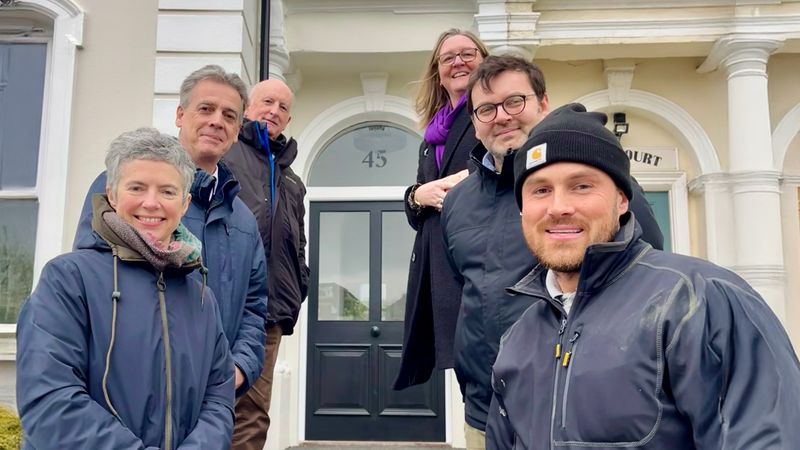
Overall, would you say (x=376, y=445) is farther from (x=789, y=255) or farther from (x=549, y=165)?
(x=549, y=165)

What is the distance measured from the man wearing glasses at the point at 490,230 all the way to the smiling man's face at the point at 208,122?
0.96 meters

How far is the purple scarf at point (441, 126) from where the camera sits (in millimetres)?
2592

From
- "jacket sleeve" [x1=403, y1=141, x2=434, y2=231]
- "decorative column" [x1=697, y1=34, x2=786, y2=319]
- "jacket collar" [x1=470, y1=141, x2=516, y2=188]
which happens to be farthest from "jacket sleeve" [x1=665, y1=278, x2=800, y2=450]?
"decorative column" [x1=697, y1=34, x2=786, y2=319]

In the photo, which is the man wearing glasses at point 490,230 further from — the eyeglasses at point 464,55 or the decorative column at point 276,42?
the decorative column at point 276,42

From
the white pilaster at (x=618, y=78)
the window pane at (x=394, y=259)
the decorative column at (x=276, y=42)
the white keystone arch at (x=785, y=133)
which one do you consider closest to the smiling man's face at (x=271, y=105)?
the decorative column at (x=276, y=42)

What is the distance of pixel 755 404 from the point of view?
1.07m

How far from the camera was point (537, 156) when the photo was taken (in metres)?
1.47

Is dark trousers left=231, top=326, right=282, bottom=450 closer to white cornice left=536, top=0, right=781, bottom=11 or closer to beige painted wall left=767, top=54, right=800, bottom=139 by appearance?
white cornice left=536, top=0, right=781, bottom=11

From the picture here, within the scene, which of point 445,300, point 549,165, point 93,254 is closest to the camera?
point 549,165

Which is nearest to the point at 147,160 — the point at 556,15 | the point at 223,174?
the point at 223,174

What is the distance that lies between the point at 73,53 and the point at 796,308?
7.05 metres

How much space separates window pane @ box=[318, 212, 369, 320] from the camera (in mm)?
6629

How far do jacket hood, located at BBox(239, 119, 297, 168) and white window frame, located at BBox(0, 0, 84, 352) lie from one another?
2.70 m

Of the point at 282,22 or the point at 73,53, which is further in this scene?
the point at 282,22
